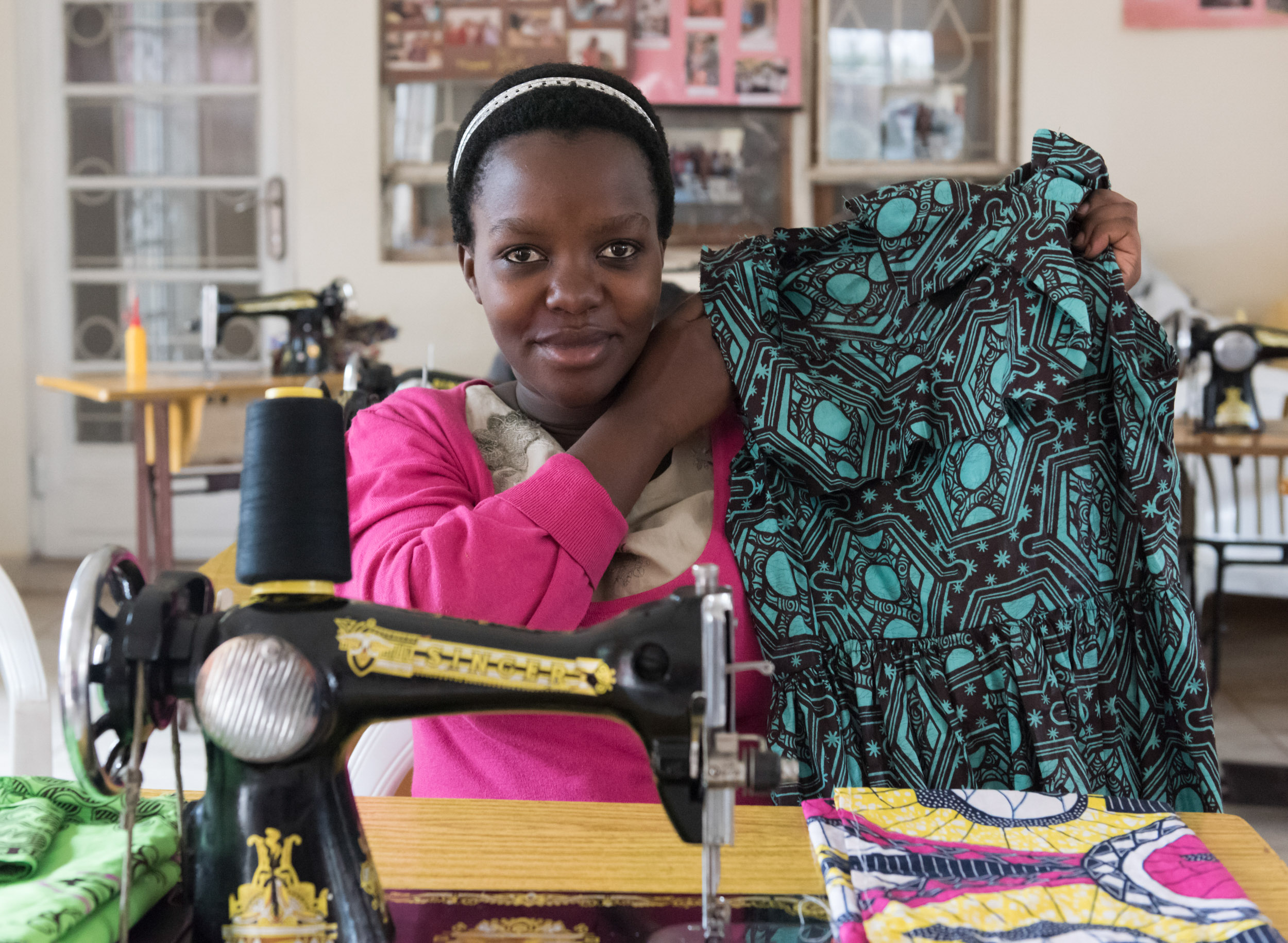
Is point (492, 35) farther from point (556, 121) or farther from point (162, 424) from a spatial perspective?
point (556, 121)

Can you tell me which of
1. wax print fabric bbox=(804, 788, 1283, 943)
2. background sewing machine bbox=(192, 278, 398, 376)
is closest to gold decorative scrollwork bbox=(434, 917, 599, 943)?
wax print fabric bbox=(804, 788, 1283, 943)

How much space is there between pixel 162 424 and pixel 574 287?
2.67 m

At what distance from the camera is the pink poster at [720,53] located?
452cm

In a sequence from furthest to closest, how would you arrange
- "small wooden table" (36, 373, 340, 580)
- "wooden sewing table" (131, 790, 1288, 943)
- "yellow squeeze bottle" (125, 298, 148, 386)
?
1. "yellow squeeze bottle" (125, 298, 148, 386)
2. "small wooden table" (36, 373, 340, 580)
3. "wooden sewing table" (131, 790, 1288, 943)

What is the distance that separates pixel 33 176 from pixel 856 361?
4.50m

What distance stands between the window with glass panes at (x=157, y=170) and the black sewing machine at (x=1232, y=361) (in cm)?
357

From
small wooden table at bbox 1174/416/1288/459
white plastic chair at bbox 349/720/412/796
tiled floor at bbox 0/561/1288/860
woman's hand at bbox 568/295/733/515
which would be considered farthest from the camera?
tiled floor at bbox 0/561/1288/860

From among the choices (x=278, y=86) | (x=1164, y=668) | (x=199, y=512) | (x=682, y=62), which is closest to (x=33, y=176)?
(x=278, y=86)

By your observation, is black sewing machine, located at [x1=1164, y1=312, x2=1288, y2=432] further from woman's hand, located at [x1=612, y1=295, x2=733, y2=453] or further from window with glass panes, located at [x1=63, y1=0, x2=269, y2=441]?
window with glass panes, located at [x1=63, y1=0, x2=269, y2=441]

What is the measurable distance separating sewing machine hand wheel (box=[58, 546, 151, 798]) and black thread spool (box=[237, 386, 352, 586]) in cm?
7

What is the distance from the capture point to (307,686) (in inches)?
23.6

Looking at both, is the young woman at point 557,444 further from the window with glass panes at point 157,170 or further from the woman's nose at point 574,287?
the window with glass panes at point 157,170

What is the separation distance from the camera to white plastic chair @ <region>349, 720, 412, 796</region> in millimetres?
1124

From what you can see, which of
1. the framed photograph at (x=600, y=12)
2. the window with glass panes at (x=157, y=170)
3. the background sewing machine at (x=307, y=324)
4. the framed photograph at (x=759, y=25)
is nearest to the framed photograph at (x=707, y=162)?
the framed photograph at (x=759, y=25)
